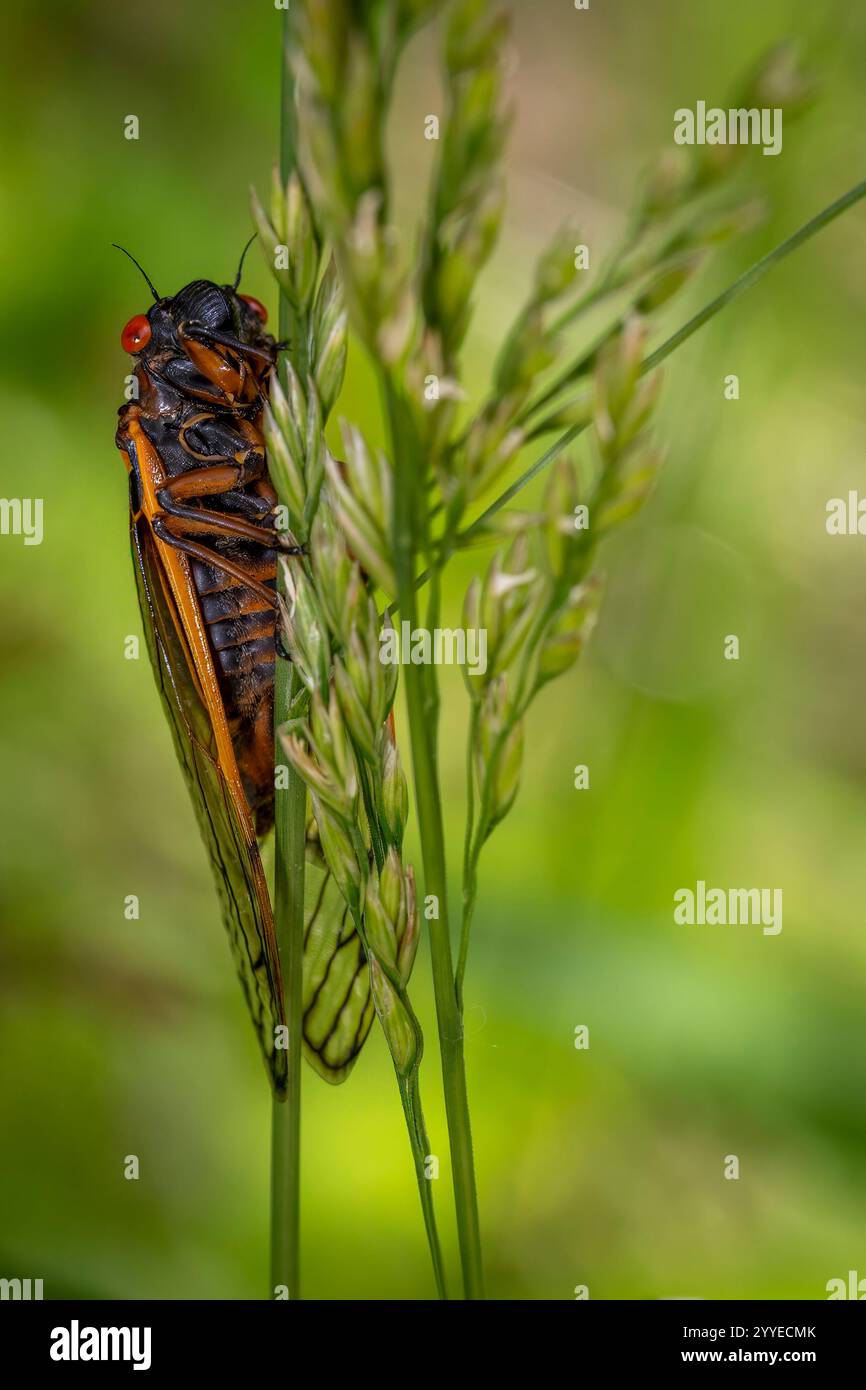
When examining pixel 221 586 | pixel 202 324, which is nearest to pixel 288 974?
pixel 221 586

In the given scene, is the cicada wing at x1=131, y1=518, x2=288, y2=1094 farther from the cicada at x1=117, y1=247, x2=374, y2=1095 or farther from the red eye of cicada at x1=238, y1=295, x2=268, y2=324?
the red eye of cicada at x1=238, y1=295, x2=268, y2=324

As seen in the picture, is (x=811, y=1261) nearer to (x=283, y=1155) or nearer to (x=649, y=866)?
(x=649, y=866)

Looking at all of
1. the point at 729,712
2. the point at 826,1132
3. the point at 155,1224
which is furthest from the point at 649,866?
the point at 155,1224

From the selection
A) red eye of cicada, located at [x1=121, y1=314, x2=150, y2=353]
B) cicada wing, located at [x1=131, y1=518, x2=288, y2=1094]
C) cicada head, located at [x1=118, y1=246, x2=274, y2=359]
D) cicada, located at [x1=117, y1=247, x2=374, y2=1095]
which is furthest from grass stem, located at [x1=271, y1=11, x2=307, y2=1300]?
red eye of cicada, located at [x1=121, y1=314, x2=150, y2=353]

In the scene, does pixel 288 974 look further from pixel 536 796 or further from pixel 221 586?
pixel 536 796

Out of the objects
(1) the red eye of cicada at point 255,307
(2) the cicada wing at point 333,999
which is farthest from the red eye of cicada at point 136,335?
(2) the cicada wing at point 333,999
